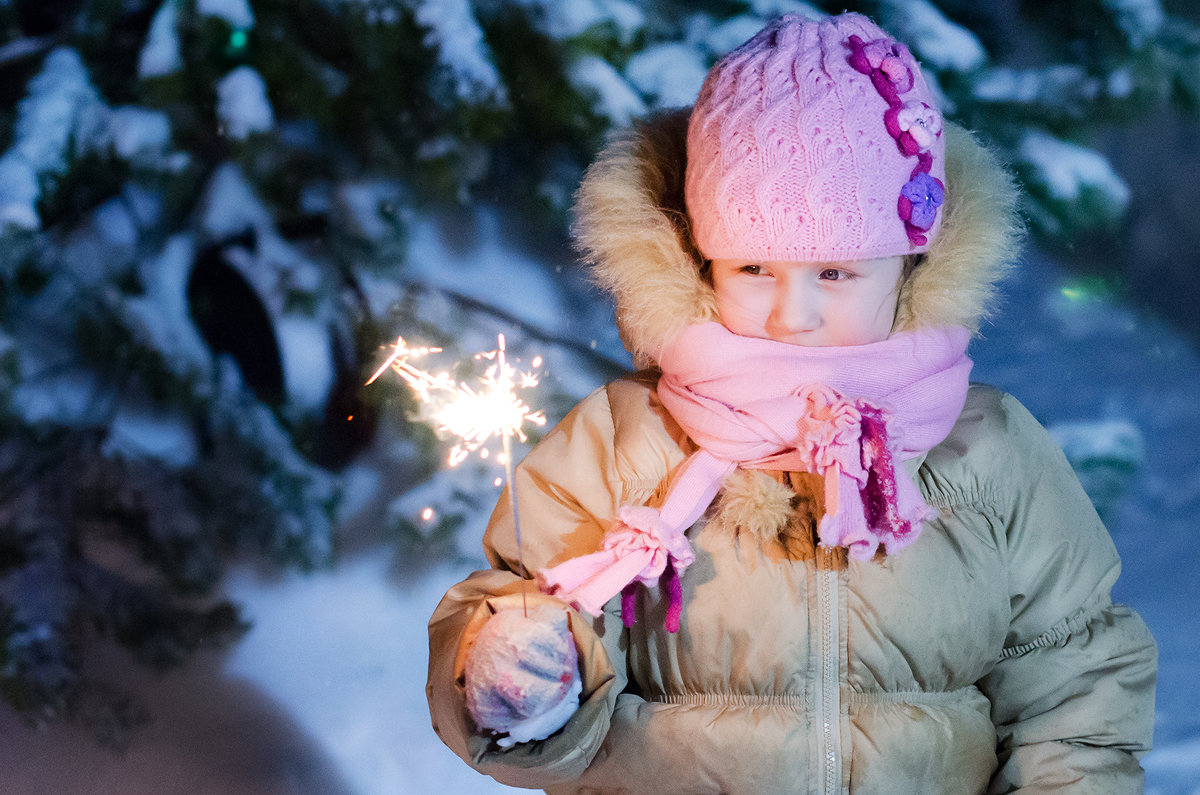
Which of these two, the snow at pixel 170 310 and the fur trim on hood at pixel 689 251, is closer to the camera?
the fur trim on hood at pixel 689 251

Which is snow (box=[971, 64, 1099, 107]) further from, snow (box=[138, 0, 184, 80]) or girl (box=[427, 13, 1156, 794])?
snow (box=[138, 0, 184, 80])

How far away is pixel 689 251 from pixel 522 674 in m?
0.56

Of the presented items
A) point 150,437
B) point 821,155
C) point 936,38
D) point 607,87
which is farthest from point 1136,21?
point 150,437

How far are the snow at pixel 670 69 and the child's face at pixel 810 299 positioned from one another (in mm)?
753

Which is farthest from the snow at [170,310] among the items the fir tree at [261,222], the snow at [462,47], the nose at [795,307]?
the nose at [795,307]

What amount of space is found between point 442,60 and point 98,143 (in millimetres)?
672

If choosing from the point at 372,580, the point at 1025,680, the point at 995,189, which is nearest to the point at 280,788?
the point at 372,580

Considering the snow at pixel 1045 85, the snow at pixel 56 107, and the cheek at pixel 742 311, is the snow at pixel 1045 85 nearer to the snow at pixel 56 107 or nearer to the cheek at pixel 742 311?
the cheek at pixel 742 311

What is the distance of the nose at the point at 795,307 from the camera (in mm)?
1045

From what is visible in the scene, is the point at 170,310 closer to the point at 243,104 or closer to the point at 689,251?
the point at 243,104

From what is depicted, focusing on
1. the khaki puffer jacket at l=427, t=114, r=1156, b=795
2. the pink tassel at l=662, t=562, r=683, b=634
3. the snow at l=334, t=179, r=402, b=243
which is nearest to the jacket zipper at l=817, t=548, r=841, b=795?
the khaki puffer jacket at l=427, t=114, r=1156, b=795

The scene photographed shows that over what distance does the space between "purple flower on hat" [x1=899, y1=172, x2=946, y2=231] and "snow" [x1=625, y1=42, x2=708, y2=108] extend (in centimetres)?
79

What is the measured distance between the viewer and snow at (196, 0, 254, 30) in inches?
68.8

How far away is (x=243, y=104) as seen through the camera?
176 centimetres
